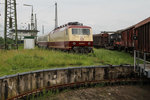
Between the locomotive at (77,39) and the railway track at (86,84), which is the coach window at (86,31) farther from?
the railway track at (86,84)

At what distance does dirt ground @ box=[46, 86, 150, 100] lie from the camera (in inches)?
274

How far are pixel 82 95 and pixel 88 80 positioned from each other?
1.33 metres

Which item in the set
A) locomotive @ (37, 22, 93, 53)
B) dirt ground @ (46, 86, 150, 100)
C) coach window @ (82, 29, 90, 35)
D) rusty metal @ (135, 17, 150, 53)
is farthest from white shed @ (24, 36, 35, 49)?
dirt ground @ (46, 86, 150, 100)

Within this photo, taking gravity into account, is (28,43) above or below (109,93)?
above

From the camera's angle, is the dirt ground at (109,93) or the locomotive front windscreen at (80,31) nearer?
the dirt ground at (109,93)

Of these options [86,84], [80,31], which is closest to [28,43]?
[80,31]

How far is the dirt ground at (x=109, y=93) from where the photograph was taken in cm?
697

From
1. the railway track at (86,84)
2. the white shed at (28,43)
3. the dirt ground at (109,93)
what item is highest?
the white shed at (28,43)

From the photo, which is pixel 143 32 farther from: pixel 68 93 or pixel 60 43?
pixel 60 43

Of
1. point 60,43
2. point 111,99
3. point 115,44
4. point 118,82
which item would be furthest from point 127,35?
point 111,99

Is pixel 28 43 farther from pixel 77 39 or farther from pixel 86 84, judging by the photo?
pixel 86 84

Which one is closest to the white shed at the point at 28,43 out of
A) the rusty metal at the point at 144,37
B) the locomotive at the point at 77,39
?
the locomotive at the point at 77,39

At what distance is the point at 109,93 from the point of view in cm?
745

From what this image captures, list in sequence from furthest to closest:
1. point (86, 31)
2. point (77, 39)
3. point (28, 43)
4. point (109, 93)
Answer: point (28, 43) → point (86, 31) → point (77, 39) → point (109, 93)
